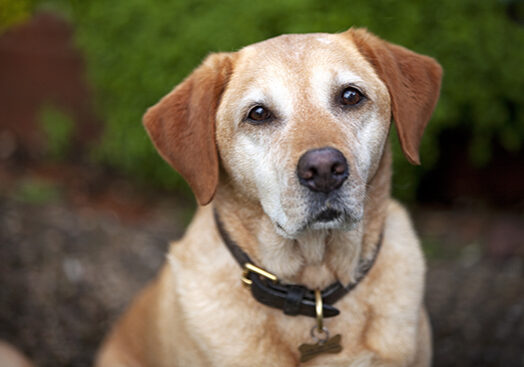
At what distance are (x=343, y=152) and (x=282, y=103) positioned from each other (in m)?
0.39

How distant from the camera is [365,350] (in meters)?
2.62

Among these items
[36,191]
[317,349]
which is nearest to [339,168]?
[317,349]

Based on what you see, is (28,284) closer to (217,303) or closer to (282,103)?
(217,303)

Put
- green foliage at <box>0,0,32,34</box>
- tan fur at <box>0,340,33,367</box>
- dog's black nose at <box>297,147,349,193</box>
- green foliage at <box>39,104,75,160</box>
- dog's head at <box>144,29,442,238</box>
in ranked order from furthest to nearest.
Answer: green foliage at <box>39,104,75,160</box>, green foliage at <box>0,0,32,34</box>, tan fur at <box>0,340,33,367</box>, dog's head at <box>144,29,442,238</box>, dog's black nose at <box>297,147,349,193</box>

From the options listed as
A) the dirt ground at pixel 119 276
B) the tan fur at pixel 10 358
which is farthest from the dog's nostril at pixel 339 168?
the dirt ground at pixel 119 276

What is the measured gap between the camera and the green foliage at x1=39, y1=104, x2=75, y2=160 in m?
6.46

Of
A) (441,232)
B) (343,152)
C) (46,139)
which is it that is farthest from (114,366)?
(46,139)

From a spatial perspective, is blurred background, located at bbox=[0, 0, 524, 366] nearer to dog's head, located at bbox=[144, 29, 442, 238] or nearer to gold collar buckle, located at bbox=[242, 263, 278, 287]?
dog's head, located at bbox=[144, 29, 442, 238]

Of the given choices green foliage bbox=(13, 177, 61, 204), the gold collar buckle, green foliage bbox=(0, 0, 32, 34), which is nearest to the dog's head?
the gold collar buckle

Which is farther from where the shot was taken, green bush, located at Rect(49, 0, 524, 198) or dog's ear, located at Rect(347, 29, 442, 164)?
green bush, located at Rect(49, 0, 524, 198)

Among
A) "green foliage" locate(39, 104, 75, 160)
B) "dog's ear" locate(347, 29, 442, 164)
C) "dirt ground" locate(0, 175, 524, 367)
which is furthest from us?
"green foliage" locate(39, 104, 75, 160)

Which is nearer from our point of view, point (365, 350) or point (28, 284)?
point (365, 350)

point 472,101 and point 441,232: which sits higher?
point 472,101

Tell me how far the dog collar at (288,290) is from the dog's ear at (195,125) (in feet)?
1.09
